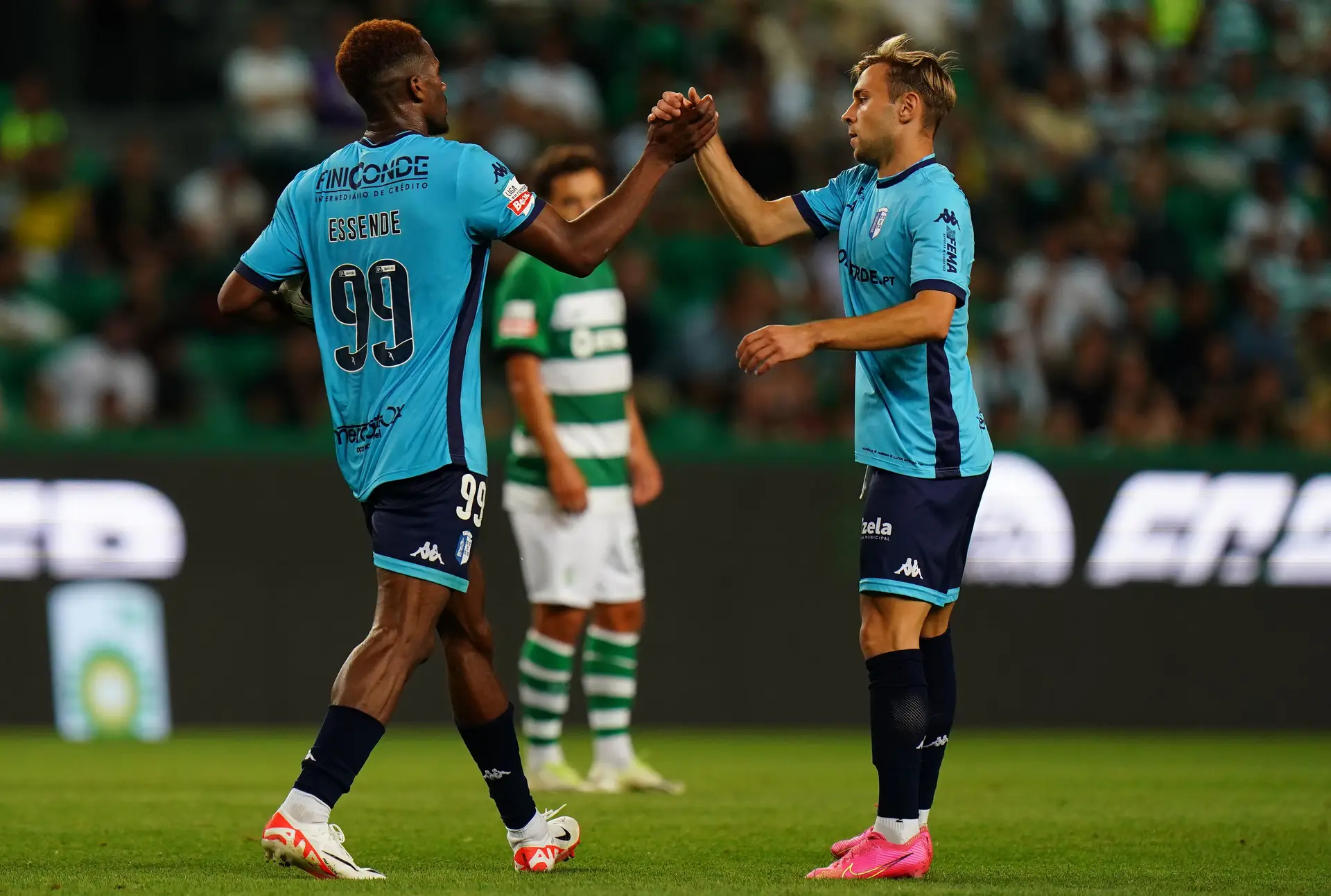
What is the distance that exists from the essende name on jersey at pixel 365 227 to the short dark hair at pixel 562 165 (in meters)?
2.69

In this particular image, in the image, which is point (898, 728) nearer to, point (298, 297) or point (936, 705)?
point (936, 705)

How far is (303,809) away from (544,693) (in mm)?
3123

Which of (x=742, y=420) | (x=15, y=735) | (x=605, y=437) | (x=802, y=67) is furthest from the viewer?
(x=802, y=67)

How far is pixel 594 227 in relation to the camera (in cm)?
501

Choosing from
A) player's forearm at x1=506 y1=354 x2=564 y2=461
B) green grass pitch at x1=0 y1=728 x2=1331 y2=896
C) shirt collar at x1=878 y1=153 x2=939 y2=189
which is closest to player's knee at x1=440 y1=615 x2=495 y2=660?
green grass pitch at x1=0 y1=728 x2=1331 y2=896

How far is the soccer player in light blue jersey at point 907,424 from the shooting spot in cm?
521

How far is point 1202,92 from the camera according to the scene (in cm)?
1681

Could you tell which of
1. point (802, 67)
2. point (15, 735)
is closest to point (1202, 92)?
point (802, 67)

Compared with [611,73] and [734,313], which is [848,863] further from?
[611,73]

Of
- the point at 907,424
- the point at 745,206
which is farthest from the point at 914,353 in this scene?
the point at 745,206

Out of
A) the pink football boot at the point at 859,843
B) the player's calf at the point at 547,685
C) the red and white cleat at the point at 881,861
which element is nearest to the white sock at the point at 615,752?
the player's calf at the point at 547,685

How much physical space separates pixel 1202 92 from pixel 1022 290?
462cm

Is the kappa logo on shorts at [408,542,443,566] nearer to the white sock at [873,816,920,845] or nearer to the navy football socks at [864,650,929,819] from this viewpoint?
the navy football socks at [864,650,929,819]

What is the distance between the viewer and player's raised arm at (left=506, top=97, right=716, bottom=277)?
16.3 feet
